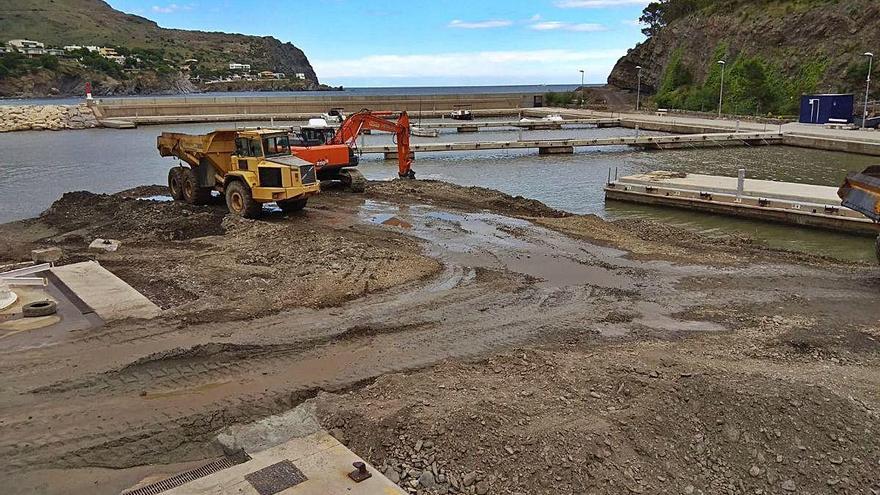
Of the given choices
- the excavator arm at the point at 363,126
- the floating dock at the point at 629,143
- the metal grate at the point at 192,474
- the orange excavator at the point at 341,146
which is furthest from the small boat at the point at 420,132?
the metal grate at the point at 192,474

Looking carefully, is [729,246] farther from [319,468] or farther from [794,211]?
[319,468]

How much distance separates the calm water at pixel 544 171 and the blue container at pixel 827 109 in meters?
10.6

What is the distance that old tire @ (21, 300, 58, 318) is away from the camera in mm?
9594

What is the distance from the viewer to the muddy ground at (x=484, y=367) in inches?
227

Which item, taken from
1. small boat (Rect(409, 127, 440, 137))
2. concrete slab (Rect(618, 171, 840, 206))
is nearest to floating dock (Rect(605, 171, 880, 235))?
concrete slab (Rect(618, 171, 840, 206))

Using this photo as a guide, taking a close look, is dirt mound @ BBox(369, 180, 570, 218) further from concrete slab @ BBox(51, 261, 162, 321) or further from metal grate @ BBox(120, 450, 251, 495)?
metal grate @ BBox(120, 450, 251, 495)

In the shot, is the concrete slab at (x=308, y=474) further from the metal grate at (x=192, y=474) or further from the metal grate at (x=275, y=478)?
the metal grate at (x=192, y=474)

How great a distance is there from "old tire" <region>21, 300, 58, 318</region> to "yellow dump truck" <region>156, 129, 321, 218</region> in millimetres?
6953

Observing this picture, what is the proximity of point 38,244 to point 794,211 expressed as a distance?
19337 millimetres

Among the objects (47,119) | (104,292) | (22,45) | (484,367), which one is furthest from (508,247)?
(22,45)

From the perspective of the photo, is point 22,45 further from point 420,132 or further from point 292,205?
point 292,205

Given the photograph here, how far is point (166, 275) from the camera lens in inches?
463

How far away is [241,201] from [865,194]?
45.8ft

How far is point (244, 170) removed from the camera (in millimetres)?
16828
